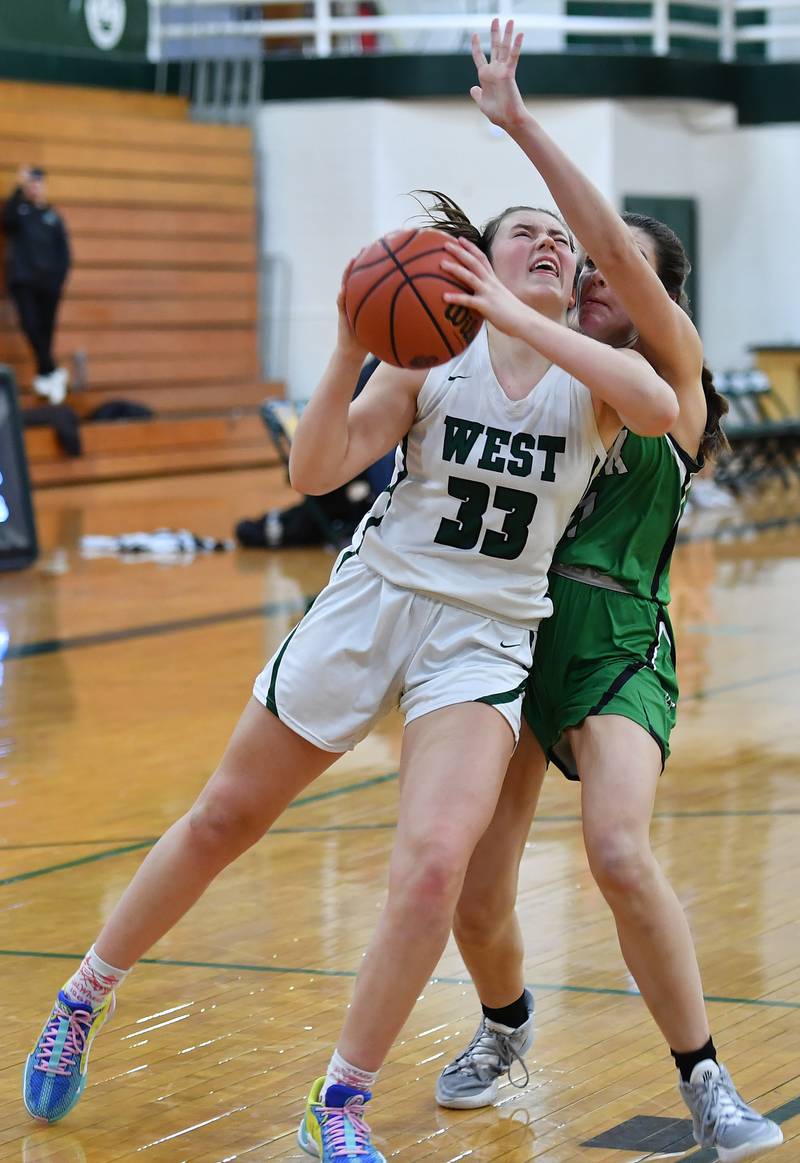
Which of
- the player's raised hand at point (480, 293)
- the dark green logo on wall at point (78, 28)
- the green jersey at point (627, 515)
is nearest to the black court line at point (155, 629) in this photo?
the green jersey at point (627, 515)

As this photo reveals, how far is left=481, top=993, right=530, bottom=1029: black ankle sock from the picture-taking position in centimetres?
345

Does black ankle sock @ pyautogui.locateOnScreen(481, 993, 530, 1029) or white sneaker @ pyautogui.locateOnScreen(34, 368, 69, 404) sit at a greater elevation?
black ankle sock @ pyautogui.locateOnScreen(481, 993, 530, 1029)

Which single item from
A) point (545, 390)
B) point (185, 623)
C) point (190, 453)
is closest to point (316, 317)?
point (190, 453)

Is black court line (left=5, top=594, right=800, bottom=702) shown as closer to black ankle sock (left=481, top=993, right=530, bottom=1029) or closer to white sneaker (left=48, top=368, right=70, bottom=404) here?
black ankle sock (left=481, top=993, right=530, bottom=1029)

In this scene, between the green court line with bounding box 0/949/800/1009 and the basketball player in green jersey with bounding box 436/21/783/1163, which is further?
the green court line with bounding box 0/949/800/1009

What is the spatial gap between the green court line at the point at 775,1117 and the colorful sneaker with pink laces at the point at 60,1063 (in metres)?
1.09

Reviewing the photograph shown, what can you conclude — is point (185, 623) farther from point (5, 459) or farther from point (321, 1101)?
point (321, 1101)

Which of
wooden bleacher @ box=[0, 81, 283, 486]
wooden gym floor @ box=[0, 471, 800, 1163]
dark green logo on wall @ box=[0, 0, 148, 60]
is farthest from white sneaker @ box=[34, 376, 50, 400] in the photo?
wooden gym floor @ box=[0, 471, 800, 1163]

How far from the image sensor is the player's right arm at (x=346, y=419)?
2.99 m

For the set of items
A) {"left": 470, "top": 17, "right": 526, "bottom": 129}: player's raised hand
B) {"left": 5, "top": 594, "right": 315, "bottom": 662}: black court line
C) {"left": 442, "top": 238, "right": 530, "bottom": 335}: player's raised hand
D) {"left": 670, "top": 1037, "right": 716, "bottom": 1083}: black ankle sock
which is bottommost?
{"left": 5, "top": 594, "right": 315, "bottom": 662}: black court line

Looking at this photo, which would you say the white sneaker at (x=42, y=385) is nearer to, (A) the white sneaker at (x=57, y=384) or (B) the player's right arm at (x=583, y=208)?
(A) the white sneaker at (x=57, y=384)

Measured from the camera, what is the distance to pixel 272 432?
1243 cm

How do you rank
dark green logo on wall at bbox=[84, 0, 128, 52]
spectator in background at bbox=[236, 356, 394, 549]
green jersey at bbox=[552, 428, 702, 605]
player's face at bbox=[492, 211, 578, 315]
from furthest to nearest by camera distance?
1. dark green logo on wall at bbox=[84, 0, 128, 52]
2. spectator in background at bbox=[236, 356, 394, 549]
3. green jersey at bbox=[552, 428, 702, 605]
4. player's face at bbox=[492, 211, 578, 315]

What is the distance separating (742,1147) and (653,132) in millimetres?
19503
